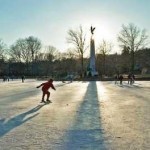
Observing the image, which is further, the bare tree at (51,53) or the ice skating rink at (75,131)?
the bare tree at (51,53)

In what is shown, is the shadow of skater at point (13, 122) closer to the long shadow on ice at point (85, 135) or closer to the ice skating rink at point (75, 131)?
the ice skating rink at point (75, 131)

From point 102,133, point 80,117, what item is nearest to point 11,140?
point 102,133

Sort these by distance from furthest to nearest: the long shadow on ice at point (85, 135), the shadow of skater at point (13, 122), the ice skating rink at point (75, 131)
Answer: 1. the shadow of skater at point (13, 122)
2. the ice skating rink at point (75, 131)
3. the long shadow on ice at point (85, 135)

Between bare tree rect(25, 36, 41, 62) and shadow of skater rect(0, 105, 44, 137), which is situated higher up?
bare tree rect(25, 36, 41, 62)

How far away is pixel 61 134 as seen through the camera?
10836 millimetres

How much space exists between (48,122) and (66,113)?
2.84 meters

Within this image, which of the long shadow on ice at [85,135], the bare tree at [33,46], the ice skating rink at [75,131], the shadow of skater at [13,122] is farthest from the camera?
the bare tree at [33,46]

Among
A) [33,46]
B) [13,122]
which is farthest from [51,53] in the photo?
[13,122]

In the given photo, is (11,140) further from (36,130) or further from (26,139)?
(36,130)

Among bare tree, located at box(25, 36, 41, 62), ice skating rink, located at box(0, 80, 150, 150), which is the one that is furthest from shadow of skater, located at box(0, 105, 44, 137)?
bare tree, located at box(25, 36, 41, 62)

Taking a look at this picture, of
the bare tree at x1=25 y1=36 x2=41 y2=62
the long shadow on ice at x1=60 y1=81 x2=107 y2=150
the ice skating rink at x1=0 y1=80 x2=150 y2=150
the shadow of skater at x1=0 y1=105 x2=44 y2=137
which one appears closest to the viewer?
the long shadow on ice at x1=60 y1=81 x2=107 y2=150

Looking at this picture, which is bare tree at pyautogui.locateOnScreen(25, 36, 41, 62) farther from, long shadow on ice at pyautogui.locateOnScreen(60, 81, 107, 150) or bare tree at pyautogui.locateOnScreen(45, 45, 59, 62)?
long shadow on ice at pyautogui.locateOnScreen(60, 81, 107, 150)

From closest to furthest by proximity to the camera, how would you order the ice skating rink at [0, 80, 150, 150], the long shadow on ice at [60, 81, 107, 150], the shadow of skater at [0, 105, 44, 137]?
the long shadow on ice at [60, 81, 107, 150] → the ice skating rink at [0, 80, 150, 150] → the shadow of skater at [0, 105, 44, 137]

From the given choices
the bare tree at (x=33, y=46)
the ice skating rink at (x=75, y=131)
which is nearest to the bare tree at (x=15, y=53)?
the bare tree at (x=33, y=46)
